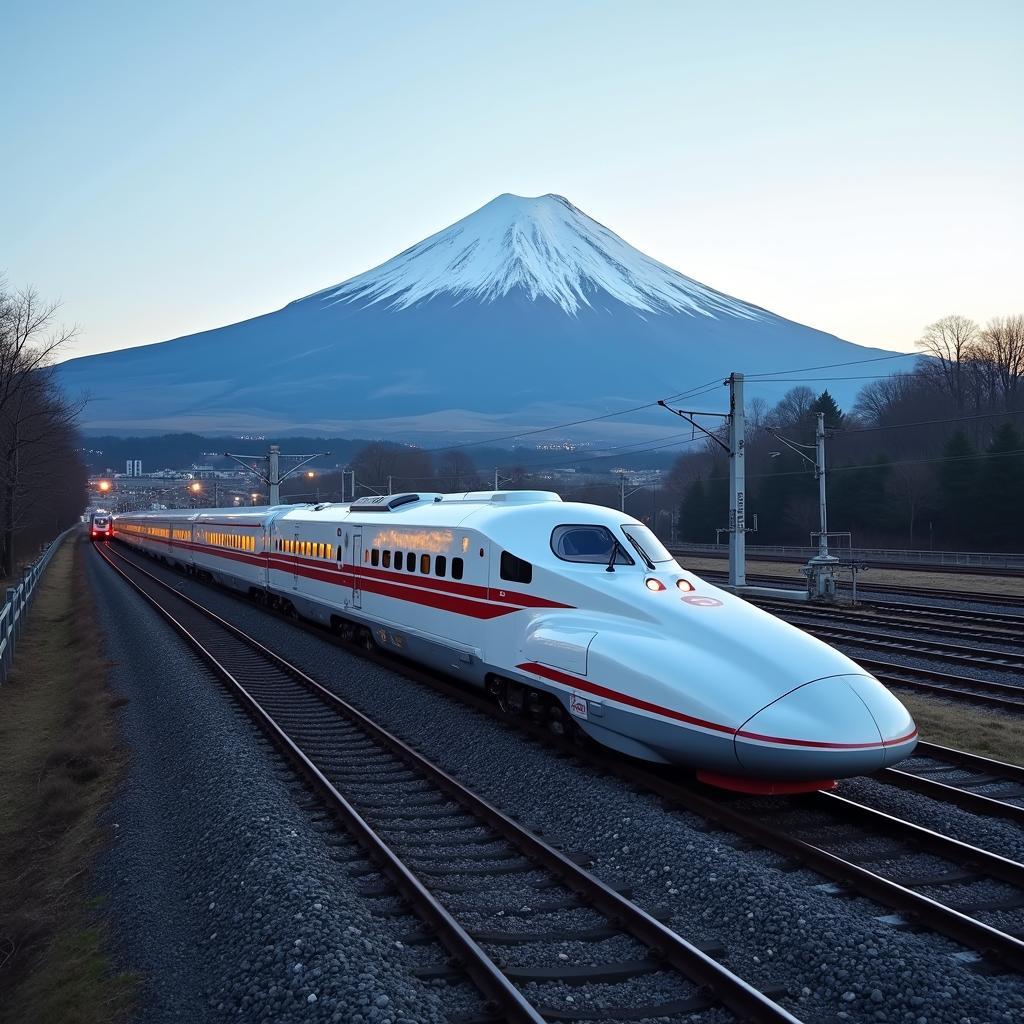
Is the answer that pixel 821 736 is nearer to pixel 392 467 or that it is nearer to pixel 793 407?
Answer: pixel 793 407

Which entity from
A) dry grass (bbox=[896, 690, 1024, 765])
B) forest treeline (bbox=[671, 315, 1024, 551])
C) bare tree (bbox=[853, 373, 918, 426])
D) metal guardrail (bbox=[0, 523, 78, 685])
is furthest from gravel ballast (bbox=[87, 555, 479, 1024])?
bare tree (bbox=[853, 373, 918, 426])

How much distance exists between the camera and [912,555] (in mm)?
56281

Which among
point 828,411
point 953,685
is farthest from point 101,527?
point 953,685

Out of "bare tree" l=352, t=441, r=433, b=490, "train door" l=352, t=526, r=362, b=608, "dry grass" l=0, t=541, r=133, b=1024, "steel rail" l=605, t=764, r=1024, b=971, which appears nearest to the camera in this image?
"steel rail" l=605, t=764, r=1024, b=971

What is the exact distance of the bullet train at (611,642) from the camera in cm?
872

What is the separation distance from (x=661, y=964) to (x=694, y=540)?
77.1 m

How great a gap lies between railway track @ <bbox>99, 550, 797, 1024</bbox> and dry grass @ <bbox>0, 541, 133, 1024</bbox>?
227 cm

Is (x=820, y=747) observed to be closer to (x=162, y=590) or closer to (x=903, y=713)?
(x=903, y=713)

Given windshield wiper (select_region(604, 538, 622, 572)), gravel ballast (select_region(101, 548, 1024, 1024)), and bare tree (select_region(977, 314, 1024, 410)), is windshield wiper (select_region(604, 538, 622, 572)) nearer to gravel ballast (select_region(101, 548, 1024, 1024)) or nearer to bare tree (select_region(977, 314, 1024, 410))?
gravel ballast (select_region(101, 548, 1024, 1024))

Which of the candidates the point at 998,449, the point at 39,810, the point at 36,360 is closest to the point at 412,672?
the point at 39,810

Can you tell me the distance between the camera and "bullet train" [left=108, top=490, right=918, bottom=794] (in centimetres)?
872

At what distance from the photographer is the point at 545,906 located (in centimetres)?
723

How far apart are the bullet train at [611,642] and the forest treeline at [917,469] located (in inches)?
1792

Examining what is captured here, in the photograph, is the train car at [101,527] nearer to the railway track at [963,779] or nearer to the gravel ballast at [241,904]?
the gravel ballast at [241,904]
